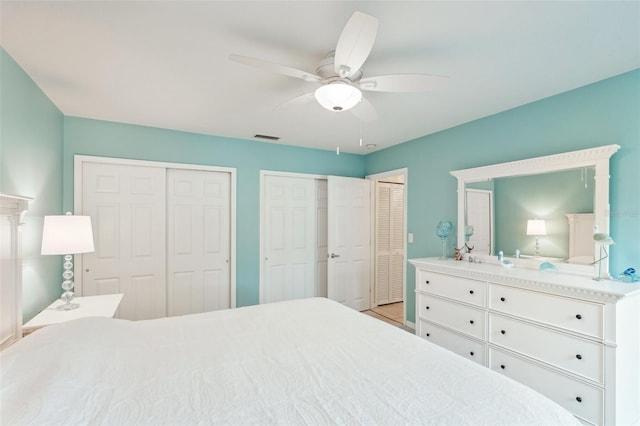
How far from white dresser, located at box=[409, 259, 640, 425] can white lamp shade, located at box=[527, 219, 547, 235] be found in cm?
34

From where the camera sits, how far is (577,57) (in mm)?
1847

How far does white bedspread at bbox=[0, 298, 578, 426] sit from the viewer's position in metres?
0.97

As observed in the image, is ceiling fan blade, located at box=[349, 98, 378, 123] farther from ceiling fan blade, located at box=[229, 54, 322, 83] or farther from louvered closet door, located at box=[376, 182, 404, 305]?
louvered closet door, located at box=[376, 182, 404, 305]

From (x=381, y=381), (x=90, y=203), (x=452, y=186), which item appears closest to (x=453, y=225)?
(x=452, y=186)

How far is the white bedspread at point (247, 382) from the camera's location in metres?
0.97

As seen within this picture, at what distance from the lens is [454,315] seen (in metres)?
2.65

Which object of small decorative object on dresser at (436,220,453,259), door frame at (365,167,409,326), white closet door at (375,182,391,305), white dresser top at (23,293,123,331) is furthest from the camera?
white closet door at (375,182,391,305)

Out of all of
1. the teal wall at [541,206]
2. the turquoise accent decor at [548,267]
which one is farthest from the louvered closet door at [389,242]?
the turquoise accent decor at [548,267]

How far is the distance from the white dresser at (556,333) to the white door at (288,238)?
1.96 meters

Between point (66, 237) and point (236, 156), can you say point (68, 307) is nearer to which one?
point (66, 237)

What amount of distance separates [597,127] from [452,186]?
4.23ft

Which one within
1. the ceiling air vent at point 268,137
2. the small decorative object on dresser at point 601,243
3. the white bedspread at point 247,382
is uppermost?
the ceiling air vent at point 268,137

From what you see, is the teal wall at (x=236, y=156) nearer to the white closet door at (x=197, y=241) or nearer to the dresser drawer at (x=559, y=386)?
the white closet door at (x=197, y=241)

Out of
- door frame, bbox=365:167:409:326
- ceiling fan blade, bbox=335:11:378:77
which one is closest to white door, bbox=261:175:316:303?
door frame, bbox=365:167:409:326
